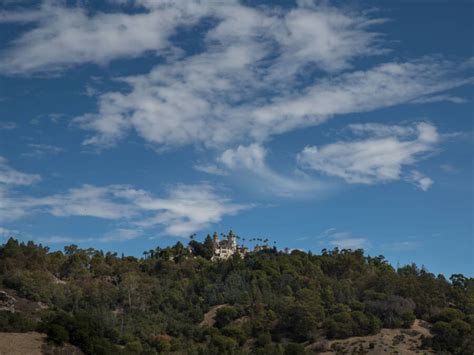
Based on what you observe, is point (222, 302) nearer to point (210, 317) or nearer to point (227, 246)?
point (210, 317)

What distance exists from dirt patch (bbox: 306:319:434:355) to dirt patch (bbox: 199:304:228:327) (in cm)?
1813

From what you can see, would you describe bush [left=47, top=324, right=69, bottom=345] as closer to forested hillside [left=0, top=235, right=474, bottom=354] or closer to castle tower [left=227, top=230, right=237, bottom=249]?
forested hillside [left=0, top=235, right=474, bottom=354]

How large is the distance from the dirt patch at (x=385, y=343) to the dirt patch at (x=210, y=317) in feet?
59.5

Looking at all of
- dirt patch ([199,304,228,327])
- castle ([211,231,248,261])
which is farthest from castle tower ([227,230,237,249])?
dirt patch ([199,304,228,327])

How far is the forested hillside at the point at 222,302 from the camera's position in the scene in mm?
74000

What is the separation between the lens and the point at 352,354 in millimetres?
72438

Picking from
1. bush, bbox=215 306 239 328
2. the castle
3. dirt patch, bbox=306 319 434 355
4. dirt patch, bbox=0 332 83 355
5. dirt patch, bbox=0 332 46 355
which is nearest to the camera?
dirt patch, bbox=0 332 46 355

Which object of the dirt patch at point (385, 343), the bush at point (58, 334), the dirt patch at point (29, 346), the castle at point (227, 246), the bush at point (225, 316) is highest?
the castle at point (227, 246)

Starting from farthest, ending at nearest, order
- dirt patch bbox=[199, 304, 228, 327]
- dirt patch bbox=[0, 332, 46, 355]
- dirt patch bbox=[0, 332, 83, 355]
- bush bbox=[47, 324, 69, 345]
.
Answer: dirt patch bbox=[199, 304, 228, 327], bush bbox=[47, 324, 69, 345], dirt patch bbox=[0, 332, 83, 355], dirt patch bbox=[0, 332, 46, 355]

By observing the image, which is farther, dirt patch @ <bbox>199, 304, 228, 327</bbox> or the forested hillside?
dirt patch @ <bbox>199, 304, 228, 327</bbox>

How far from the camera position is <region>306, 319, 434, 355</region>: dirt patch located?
7344cm

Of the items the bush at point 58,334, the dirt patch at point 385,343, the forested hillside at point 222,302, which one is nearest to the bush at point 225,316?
the forested hillside at point 222,302

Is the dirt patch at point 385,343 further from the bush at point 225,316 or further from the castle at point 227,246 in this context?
the castle at point 227,246

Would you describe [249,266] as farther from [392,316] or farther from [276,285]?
[392,316]
